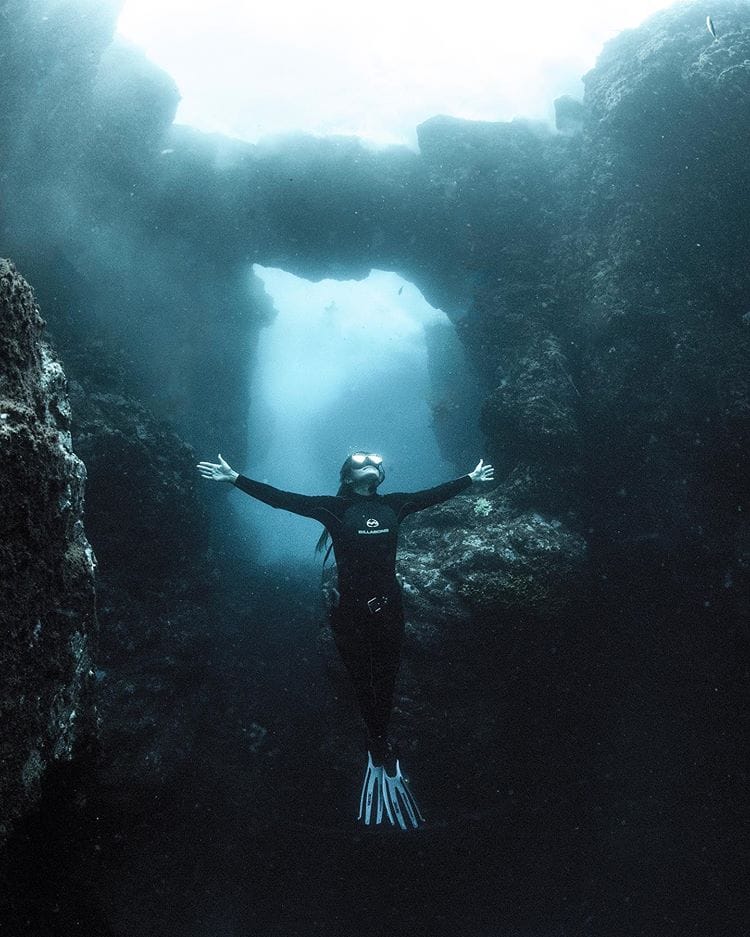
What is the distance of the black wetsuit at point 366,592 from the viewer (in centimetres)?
531

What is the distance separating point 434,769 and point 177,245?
41.3 ft

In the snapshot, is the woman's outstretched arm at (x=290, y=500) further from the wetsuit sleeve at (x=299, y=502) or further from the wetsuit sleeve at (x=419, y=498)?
the wetsuit sleeve at (x=419, y=498)

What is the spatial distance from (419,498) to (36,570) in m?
4.10

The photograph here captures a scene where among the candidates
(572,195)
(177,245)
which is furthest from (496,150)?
(177,245)

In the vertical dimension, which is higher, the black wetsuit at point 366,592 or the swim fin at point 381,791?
the black wetsuit at point 366,592

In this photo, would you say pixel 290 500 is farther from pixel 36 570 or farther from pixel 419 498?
pixel 36 570

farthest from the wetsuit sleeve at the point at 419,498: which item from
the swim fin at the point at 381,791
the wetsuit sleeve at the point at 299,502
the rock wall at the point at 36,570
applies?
the rock wall at the point at 36,570

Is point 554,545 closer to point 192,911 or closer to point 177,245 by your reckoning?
point 192,911

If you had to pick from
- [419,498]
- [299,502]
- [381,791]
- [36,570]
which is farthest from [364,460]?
[36,570]

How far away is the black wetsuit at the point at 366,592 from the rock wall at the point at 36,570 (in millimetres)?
2489

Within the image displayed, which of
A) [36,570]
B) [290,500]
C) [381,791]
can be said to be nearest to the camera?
[36,570]

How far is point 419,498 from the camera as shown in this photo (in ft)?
20.5

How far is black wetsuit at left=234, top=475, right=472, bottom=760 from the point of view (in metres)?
5.31

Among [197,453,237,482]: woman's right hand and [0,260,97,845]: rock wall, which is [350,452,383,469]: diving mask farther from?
[0,260,97,845]: rock wall
